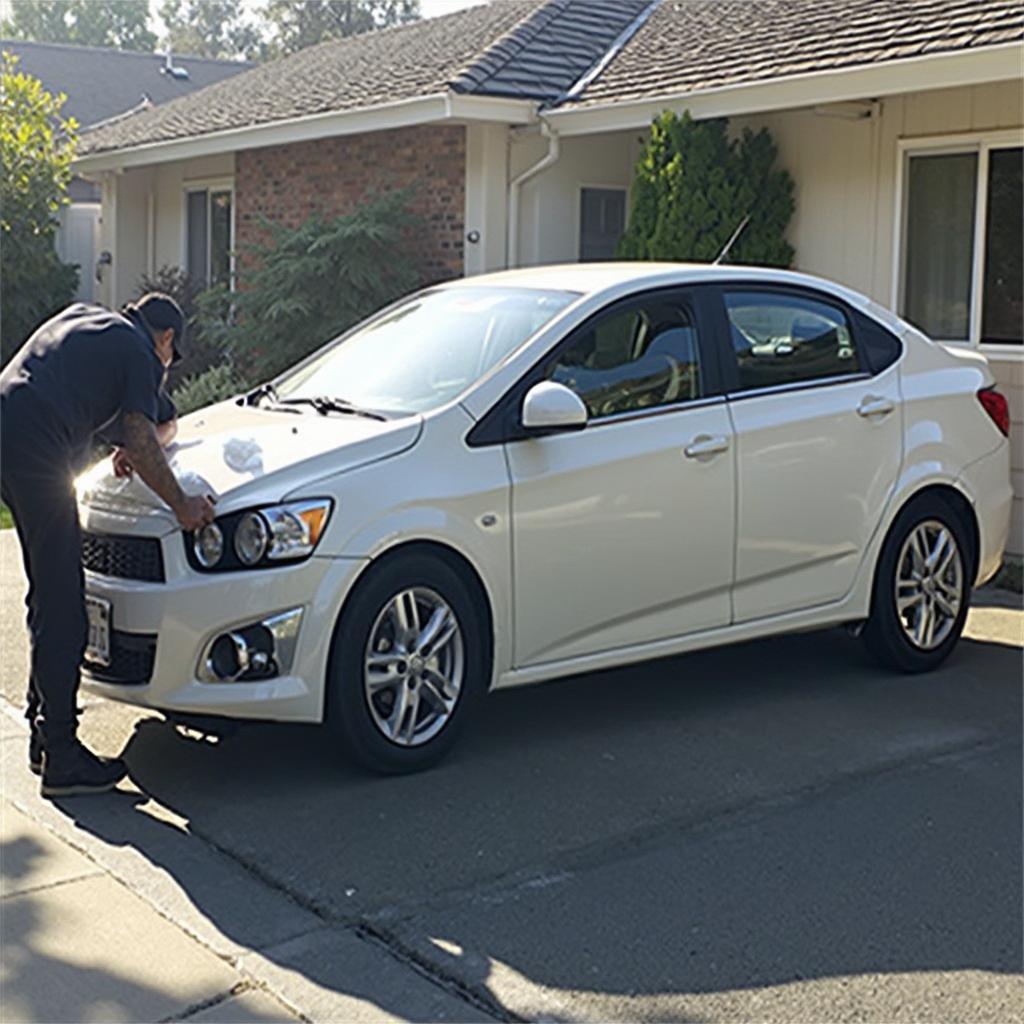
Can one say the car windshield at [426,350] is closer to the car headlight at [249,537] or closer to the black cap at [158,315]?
the black cap at [158,315]

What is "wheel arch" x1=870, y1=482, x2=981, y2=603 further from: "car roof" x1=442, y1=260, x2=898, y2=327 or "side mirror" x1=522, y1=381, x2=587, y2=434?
"side mirror" x1=522, y1=381, x2=587, y2=434

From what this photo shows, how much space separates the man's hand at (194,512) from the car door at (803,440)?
7.30ft

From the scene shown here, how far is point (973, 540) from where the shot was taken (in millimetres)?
7367

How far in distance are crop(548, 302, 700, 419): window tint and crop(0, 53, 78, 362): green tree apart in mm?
13576

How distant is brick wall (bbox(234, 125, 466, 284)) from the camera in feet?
45.5

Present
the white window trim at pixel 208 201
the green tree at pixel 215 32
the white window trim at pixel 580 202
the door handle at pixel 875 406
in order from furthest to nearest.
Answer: the green tree at pixel 215 32 → the white window trim at pixel 208 201 → the white window trim at pixel 580 202 → the door handle at pixel 875 406

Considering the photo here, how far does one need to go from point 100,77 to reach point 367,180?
2031 centimetres

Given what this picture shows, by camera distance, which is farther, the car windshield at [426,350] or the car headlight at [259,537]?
the car windshield at [426,350]

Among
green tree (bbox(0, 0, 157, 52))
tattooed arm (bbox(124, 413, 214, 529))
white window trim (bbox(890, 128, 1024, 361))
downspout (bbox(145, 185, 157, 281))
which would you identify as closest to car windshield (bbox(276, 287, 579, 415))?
tattooed arm (bbox(124, 413, 214, 529))

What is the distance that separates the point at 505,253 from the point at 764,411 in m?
7.33

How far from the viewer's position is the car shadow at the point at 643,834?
427 centimetres

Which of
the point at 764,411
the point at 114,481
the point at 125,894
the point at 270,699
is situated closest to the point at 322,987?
the point at 125,894

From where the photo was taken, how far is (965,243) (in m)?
10.6

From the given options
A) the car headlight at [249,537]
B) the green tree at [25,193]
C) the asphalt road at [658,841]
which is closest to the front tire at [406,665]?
the asphalt road at [658,841]
